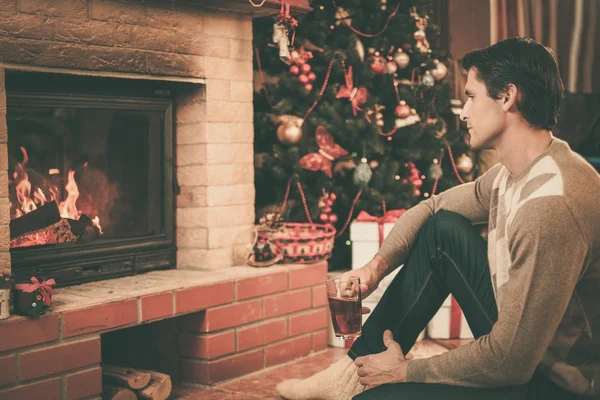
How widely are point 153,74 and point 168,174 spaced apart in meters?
0.41

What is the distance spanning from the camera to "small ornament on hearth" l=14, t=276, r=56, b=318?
2207 millimetres

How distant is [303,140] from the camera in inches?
138

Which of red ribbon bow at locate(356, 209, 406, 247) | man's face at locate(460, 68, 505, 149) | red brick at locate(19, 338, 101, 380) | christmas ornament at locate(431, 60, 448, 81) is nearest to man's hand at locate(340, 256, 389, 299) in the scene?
man's face at locate(460, 68, 505, 149)

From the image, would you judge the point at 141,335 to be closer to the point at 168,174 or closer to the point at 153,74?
the point at 168,174

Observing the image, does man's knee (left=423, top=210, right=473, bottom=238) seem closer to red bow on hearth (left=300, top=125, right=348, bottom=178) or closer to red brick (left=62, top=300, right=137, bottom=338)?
red brick (left=62, top=300, right=137, bottom=338)

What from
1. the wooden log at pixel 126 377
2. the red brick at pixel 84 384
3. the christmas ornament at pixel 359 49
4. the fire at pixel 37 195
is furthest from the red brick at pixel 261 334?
the christmas ornament at pixel 359 49

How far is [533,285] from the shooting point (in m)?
1.50

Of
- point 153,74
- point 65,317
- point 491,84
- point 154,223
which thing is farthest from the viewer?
point 154,223

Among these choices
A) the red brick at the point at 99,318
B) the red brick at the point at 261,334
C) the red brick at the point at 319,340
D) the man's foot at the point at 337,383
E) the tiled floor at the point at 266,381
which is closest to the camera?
the man's foot at the point at 337,383

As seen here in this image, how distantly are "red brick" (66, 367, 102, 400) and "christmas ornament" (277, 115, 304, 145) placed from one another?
129 cm

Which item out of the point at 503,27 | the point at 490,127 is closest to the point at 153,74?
the point at 490,127

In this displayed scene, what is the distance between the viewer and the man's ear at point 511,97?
5.51ft

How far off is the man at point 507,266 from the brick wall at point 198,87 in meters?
1.07

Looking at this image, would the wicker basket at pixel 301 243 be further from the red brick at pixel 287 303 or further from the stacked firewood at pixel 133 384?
the stacked firewood at pixel 133 384
